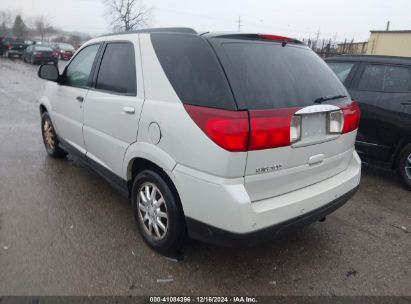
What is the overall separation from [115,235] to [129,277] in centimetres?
66

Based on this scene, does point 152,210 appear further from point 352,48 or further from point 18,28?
point 18,28

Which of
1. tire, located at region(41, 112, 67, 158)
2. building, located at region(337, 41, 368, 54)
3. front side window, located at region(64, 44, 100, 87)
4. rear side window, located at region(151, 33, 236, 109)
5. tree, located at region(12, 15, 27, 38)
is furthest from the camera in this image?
tree, located at region(12, 15, 27, 38)

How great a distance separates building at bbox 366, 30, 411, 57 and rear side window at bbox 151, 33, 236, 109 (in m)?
26.1

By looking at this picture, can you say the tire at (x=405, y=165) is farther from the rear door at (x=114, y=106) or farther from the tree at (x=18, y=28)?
the tree at (x=18, y=28)

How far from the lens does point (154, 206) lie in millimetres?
2898

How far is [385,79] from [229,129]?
12.0 ft

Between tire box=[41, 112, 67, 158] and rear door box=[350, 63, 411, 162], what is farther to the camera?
tire box=[41, 112, 67, 158]

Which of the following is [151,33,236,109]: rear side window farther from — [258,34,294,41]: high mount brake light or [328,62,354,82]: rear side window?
[328,62,354,82]: rear side window

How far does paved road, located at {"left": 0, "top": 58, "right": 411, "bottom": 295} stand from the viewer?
264 centimetres

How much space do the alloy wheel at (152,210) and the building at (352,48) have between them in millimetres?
25908

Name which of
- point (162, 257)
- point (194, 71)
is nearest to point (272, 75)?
point (194, 71)

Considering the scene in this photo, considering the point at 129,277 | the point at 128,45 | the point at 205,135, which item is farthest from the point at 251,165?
the point at 128,45

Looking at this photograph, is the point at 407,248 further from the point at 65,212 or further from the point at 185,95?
the point at 65,212

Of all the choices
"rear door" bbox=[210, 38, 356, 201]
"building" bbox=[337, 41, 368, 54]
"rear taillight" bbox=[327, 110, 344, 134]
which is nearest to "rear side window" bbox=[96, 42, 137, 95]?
"rear door" bbox=[210, 38, 356, 201]
